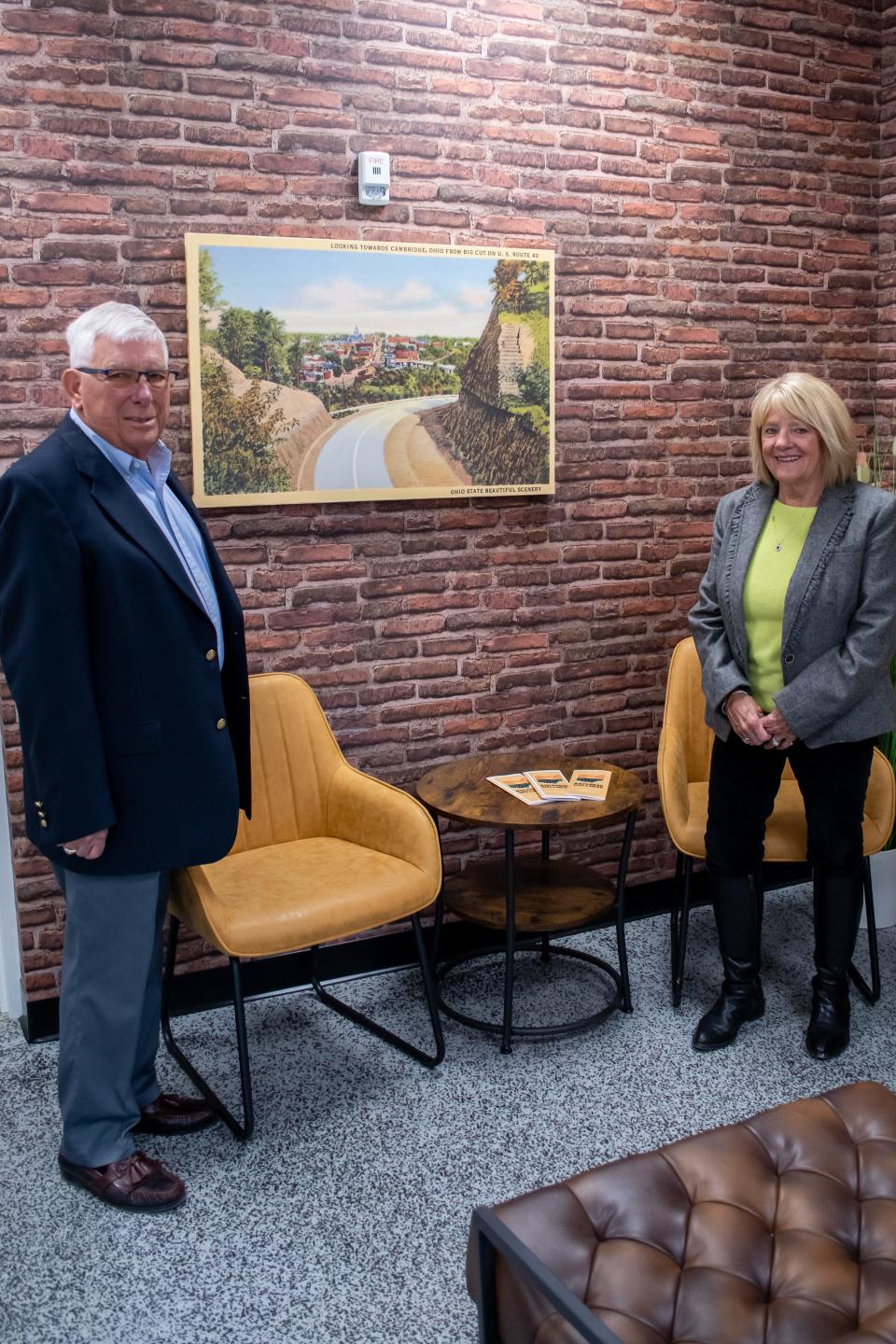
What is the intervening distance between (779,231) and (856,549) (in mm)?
1818

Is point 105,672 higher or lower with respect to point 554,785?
higher

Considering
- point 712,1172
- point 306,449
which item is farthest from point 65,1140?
point 306,449

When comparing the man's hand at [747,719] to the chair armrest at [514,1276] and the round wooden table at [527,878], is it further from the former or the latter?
the chair armrest at [514,1276]

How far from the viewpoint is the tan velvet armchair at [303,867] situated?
292 cm

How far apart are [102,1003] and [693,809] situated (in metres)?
1.89

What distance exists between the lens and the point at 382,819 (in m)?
3.33

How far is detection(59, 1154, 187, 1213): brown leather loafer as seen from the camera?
2.66 metres

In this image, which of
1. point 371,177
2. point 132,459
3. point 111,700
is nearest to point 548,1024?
point 111,700

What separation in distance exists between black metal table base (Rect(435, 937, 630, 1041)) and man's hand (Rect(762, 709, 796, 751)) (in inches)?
37.0

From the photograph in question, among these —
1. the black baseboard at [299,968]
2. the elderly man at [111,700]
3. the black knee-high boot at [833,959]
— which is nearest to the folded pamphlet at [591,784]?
the black knee-high boot at [833,959]

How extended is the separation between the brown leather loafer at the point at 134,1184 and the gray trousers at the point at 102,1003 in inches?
1.0

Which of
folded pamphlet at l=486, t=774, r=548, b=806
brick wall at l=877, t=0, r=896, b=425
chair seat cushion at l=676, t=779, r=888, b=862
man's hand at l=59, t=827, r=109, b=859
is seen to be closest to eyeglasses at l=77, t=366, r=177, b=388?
man's hand at l=59, t=827, r=109, b=859

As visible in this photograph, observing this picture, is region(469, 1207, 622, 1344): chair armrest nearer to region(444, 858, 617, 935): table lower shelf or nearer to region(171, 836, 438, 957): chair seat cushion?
region(171, 836, 438, 957): chair seat cushion

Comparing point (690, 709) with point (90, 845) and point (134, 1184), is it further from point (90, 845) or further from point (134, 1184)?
point (134, 1184)
